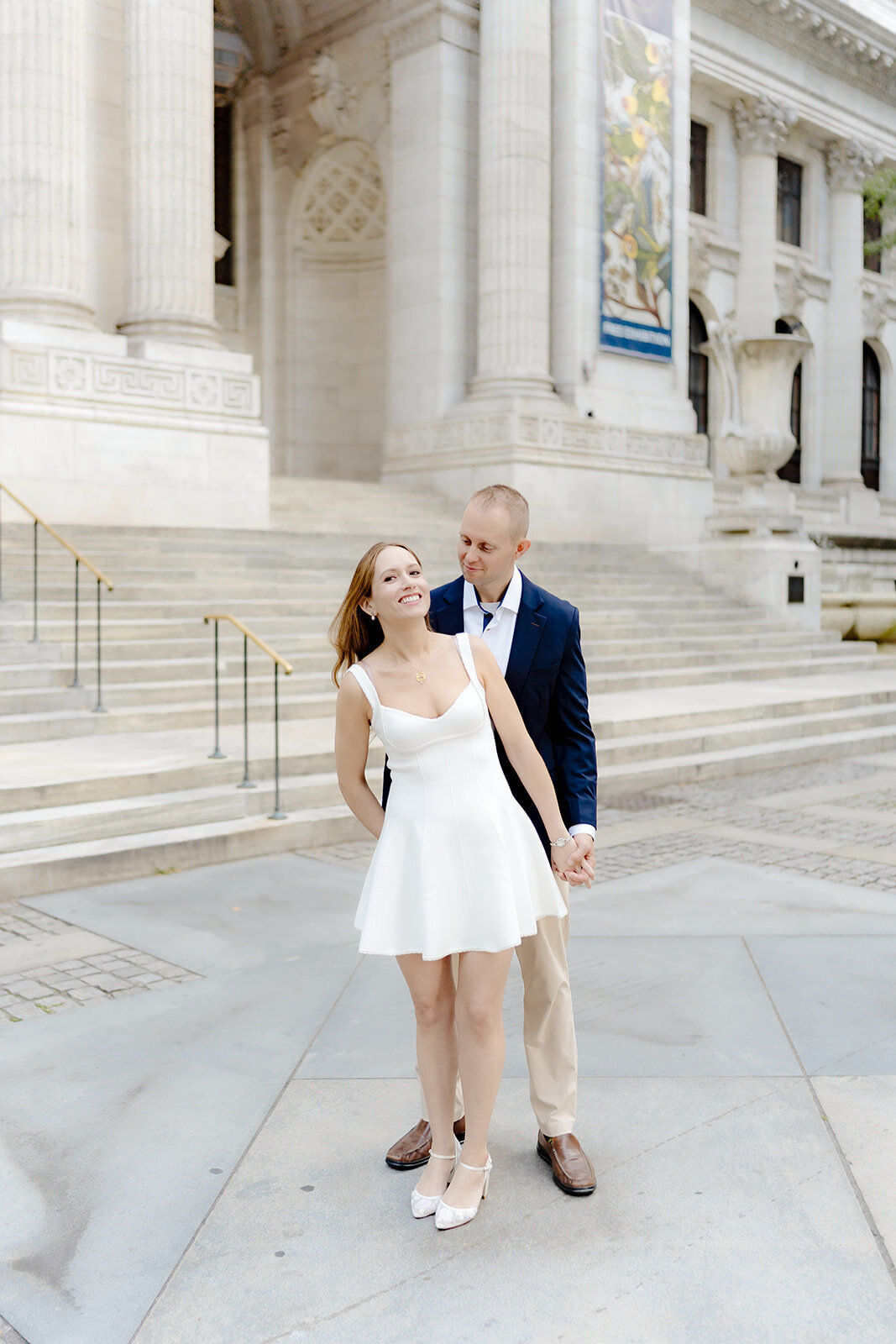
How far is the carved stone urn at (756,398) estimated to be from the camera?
19.2 metres

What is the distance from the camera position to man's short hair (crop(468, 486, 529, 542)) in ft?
10.5

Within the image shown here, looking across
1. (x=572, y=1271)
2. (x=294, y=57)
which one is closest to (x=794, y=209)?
(x=294, y=57)

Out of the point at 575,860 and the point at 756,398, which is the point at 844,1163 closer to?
the point at 575,860

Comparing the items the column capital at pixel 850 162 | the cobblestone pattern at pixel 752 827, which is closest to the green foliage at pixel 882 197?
the column capital at pixel 850 162

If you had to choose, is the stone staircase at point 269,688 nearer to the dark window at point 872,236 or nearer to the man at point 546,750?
the man at point 546,750

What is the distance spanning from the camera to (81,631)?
10.8m

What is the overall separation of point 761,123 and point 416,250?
12874mm

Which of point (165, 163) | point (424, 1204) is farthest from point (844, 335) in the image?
point (424, 1204)

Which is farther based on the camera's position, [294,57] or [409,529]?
[294,57]

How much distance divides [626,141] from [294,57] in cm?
643

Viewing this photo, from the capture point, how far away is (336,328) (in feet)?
82.8

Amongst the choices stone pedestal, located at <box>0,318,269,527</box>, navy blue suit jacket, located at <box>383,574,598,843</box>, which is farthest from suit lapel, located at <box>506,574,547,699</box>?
stone pedestal, located at <box>0,318,269,527</box>

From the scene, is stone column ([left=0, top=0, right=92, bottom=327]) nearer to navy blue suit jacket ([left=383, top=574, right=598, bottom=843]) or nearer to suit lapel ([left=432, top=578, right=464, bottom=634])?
suit lapel ([left=432, top=578, right=464, bottom=634])

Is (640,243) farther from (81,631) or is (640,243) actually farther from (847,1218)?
(847,1218)
